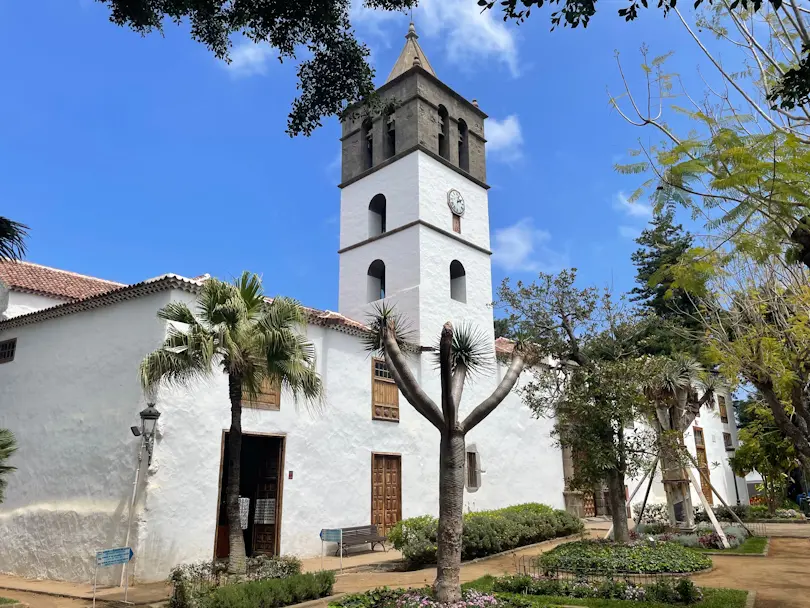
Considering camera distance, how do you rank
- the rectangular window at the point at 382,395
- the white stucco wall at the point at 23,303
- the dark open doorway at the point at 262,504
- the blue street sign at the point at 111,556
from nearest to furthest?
the blue street sign at the point at 111,556
the dark open doorway at the point at 262,504
the white stucco wall at the point at 23,303
the rectangular window at the point at 382,395

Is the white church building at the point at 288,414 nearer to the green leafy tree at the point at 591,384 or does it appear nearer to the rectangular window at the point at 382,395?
the rectangular window at the point at 382,395

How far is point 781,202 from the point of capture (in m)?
6.42

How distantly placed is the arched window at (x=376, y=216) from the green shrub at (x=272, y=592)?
15.4 metres

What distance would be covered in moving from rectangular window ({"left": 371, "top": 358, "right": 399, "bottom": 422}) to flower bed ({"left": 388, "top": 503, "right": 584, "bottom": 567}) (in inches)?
130

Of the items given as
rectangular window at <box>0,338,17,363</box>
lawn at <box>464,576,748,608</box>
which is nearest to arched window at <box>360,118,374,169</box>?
rectangular window at <box>0,338,17,363</box>

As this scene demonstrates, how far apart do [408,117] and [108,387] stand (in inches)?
594

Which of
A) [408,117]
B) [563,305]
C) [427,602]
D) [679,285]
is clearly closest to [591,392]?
[563,305]

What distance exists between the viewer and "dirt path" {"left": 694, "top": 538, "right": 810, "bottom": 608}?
9.89 meters

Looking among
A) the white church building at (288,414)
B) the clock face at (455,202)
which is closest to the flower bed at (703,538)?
the white church building at (288,414)

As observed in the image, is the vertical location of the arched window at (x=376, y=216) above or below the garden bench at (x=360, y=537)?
above

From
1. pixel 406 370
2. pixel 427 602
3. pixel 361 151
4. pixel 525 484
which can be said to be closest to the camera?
pixel 427 602

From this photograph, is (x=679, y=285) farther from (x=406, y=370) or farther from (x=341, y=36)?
(x=341, y=36)

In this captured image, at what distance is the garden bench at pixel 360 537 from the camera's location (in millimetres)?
15258

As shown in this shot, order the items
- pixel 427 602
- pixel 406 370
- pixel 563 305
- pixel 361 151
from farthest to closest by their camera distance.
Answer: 1. pixel 361 151
2. pixel 563 305
3. pixel 406 370
4. pixel 427 602
